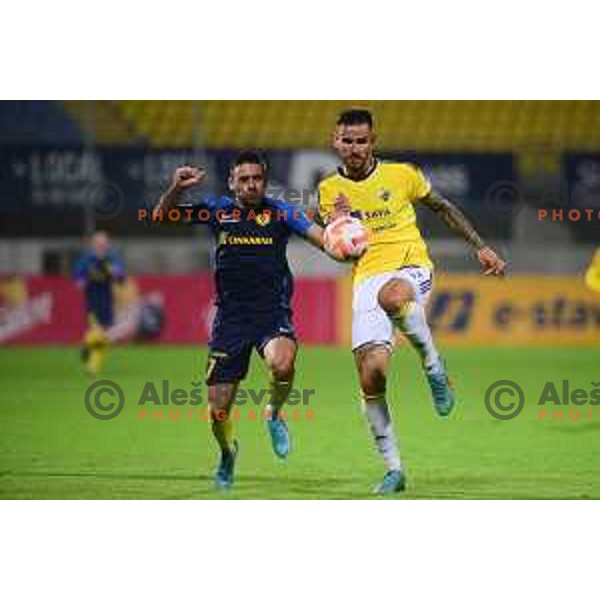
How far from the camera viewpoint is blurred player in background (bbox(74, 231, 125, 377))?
16641mm

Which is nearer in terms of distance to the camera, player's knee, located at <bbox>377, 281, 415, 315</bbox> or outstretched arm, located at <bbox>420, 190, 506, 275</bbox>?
outstretched arm, located at <bbox>420, 190, 506, 275</bbox>

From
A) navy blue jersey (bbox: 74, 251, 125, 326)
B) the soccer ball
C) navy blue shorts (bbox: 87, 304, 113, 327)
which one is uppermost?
navy blue jersey (bbox: 74, 251, 125, 326)

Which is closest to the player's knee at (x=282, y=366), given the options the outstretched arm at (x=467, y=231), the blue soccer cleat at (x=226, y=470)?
the blue soccer cleat at (x=226, y=470)

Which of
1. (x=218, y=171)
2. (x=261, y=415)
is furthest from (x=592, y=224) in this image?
(x=261, y=415)

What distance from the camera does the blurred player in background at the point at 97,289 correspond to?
16.6m

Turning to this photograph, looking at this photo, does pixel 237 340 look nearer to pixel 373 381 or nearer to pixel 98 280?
pixel 373 381

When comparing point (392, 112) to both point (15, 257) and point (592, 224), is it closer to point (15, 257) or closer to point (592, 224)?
point (592, 224)

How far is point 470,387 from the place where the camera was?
1509cm

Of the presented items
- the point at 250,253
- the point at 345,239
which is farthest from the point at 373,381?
the point at 250,253

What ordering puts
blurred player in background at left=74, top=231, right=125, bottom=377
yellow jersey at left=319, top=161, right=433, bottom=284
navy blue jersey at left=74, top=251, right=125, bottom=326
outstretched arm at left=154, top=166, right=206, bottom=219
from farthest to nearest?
navy blue jersey at left=74, top=251, right=125, bottom=326, blurred player in background at left=74, top=231, right=125, bottom=377, yellow jersey at left=319, top=161, right=433, bottom=284, outstretched arm at left=154, top=166, right=206, bottom=219

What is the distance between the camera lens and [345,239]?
8.30m

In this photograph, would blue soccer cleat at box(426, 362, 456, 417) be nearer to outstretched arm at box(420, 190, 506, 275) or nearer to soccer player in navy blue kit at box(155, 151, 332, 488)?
outstretched arm at box(420, 190, 506, 275)

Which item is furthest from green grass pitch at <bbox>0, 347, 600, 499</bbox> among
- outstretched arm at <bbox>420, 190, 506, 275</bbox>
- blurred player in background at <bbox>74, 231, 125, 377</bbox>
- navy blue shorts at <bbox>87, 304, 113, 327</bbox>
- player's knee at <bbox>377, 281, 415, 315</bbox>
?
outstretched arm at <bbox>420, 190, 506, 275</bbox>

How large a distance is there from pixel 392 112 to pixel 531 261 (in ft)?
10.7
